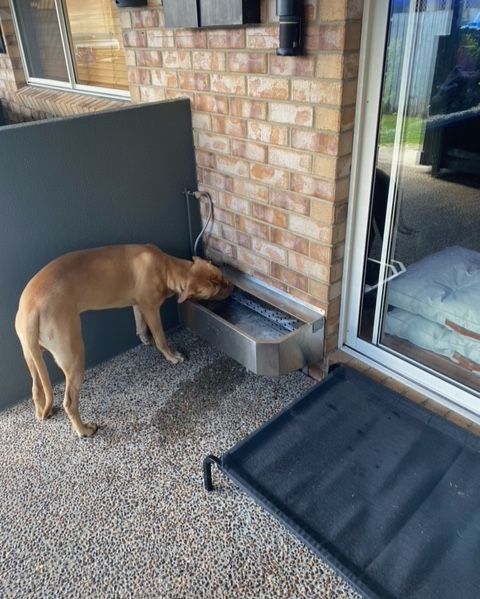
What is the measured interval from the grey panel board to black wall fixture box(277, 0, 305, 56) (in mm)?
741

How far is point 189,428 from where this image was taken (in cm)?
203

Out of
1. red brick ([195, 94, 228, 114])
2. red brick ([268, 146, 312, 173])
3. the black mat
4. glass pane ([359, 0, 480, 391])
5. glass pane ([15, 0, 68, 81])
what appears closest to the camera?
the black mat

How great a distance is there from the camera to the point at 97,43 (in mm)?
3242

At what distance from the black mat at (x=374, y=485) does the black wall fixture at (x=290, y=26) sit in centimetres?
130

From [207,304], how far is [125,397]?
0.59m

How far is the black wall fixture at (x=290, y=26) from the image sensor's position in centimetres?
164

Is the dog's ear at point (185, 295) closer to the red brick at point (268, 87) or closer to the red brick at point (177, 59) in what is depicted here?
the red brick at point (268, 87)

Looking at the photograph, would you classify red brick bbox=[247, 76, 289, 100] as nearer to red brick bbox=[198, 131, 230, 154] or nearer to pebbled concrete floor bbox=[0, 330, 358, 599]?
red brick bbox=[198, 131, 230, 154]

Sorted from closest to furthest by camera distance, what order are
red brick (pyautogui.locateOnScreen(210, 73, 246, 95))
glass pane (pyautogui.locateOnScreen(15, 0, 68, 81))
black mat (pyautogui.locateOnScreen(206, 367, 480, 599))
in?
black mat (pyautogui.locateOnScreen(206, 367, 480, 599)), red brick (pyautogui.locateOnScreen(210, 73, 246, 95)), glass pane (pyautogui.locateOnScreen(15, 0, 68, 81))

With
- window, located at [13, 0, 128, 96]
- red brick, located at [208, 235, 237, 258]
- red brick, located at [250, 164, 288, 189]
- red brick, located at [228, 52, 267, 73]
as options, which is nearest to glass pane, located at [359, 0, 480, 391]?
red brick, located at [250, 164, 288, 189]

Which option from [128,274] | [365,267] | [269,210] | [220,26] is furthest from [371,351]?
[220,26]

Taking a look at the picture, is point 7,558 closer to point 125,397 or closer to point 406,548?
point 125,397

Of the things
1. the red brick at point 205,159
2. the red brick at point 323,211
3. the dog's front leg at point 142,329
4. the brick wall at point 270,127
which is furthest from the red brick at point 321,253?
the dog's front leg at point 142,329

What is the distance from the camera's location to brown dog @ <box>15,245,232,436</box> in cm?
183
